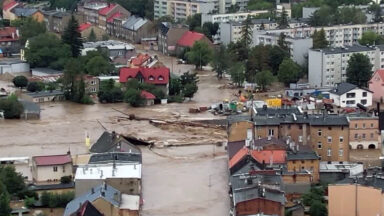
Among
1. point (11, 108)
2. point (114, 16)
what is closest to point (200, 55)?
point (11, 108)

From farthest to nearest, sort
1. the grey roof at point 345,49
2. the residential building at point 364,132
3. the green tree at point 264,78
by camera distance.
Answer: the grey roof at point 345,49 < the green tree at point 264,78 < the residential building at point 364,132

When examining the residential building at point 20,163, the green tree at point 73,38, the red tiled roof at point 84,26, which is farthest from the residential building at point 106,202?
the red tiled roof at point 84,26

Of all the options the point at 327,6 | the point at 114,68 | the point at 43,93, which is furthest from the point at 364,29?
the point at 43,93

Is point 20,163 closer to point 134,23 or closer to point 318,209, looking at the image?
point 318,209

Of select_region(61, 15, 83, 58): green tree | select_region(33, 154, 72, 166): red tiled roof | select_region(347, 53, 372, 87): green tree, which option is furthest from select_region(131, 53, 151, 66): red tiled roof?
select_region(33, 154, 72, 166): red tiled roof

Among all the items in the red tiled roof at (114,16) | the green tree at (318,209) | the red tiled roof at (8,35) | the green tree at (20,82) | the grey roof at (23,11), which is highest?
the grey roof at (23,11)

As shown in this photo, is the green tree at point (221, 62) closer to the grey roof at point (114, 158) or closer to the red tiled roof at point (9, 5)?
the grey roof at point (114, 158)

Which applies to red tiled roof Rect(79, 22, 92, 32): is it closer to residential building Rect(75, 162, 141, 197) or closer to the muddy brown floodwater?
the muddy brown floodwater
